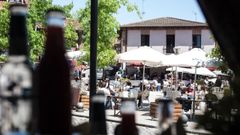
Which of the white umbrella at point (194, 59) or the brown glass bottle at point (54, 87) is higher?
the white umbrella at point (194, 59)

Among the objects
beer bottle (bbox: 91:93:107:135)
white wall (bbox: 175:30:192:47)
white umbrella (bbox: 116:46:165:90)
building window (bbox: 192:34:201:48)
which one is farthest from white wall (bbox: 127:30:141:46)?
beer bottle (bbox: 91:93:107:135)

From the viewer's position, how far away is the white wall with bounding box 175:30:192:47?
192 ft

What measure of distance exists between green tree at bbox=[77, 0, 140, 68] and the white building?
1077 inches

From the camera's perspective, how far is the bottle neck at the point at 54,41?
117 cm

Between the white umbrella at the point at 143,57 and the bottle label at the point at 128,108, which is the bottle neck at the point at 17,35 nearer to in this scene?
the bottle label at the point at 128,108

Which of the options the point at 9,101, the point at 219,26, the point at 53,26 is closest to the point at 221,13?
the point at 219,26

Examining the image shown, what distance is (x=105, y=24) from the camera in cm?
3025

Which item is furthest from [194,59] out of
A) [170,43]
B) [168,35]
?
[168,35]

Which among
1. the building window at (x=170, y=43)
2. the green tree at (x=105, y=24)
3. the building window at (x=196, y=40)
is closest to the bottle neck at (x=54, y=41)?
the green tree at (x=105, y=24)

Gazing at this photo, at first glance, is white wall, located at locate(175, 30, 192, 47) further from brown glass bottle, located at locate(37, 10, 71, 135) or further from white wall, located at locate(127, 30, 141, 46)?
brown glass bottle, located at locate(37, 10, 71, 135)

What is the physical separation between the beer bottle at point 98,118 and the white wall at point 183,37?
57.5 metres

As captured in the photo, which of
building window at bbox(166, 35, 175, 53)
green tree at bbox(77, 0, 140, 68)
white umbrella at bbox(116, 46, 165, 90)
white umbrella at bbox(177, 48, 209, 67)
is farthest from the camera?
building window at bbox(166, 35, 175, 53)

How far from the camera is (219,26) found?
1.65 metres

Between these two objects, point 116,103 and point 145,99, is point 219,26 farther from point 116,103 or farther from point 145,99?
point 145,99
